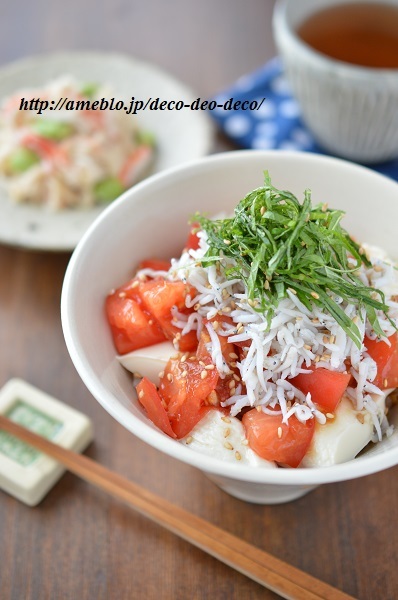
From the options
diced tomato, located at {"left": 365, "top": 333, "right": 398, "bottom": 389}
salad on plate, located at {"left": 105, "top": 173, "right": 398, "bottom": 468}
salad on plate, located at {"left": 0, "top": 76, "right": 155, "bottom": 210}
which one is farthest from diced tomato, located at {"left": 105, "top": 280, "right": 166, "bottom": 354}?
salad on plate, located at {"left": 0, "top": 76, "right": 155, "bottom": 210}

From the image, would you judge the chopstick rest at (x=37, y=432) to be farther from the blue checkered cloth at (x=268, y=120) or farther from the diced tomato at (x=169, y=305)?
the blue checkered cloth at (x=268, y=120)

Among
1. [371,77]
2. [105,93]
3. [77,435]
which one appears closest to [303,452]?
[77,435]

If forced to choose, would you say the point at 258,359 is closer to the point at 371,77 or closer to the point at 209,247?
the point at 209,247

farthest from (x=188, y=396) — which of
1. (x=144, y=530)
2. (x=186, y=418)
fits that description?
(x=144, y=530)

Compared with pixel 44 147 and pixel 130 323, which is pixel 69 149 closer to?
pixel 44 147

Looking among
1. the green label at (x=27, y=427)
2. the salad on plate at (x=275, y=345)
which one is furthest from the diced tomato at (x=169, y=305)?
the green label at (x=27, y=427)

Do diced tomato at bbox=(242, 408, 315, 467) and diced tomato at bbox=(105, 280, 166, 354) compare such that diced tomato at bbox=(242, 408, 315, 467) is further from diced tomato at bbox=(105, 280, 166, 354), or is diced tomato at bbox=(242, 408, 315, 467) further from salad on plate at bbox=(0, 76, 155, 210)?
salad on plate at bbox=(0, 76, 155, 210)

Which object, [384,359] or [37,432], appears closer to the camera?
[384,359]
